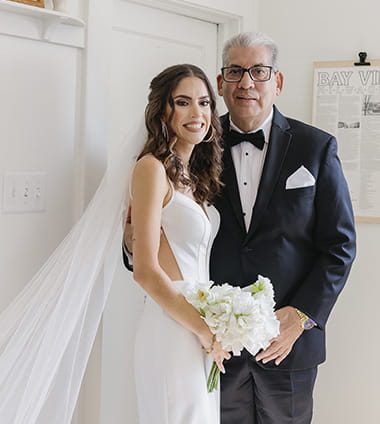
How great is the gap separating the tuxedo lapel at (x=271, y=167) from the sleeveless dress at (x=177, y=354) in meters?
0.25

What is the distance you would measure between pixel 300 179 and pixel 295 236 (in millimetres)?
199

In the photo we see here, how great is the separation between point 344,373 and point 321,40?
1496 mm

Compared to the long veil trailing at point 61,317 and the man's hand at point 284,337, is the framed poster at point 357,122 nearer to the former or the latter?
the man's hand at point 284,337

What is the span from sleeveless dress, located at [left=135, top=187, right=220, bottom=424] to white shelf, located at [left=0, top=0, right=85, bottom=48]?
65 centimetres

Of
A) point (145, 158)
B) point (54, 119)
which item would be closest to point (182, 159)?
point (145, 158)

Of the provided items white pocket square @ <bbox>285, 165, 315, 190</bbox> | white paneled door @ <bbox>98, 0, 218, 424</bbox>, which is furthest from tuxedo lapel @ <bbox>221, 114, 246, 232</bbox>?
white paneled door @ <bbox>98, 0, 218, 424</bbox>

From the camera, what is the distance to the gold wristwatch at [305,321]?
2.28 metres

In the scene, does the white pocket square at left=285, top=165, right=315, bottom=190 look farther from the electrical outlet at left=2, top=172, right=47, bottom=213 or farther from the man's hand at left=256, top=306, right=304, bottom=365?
the electrical outlet at left=2, top=172, right=47, bottom=213

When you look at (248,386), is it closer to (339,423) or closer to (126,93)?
(339,423)

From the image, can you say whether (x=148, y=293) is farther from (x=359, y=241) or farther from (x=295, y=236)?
(x=359, y=241)

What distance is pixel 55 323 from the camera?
6.40 ft

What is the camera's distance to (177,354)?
2012mm

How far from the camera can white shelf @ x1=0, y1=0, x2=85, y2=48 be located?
6.72 feet

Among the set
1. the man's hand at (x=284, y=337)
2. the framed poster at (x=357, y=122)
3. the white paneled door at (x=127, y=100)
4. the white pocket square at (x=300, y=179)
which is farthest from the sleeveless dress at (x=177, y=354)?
the framed poster at (x=357, y=122)
